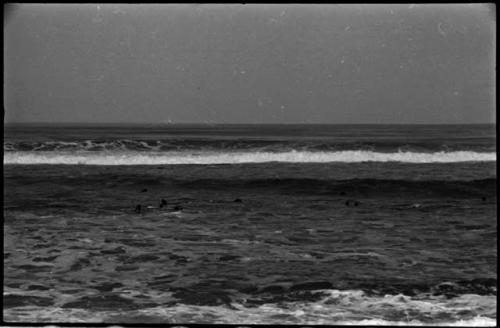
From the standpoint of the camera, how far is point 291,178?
12578 millimetres

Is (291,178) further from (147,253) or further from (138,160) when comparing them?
(147,253)

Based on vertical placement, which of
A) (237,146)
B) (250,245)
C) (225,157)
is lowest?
(250,245)

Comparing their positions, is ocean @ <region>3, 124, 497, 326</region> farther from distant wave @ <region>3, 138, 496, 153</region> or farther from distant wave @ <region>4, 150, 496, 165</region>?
distant wave @ <region>3, 138, 496, 153</region>

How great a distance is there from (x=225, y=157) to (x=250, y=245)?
1125cm

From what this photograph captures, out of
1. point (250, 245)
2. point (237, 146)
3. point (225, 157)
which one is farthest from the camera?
point (237, 146)

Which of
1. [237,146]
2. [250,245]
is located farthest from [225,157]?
[250,245]

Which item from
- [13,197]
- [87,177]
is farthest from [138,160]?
[13,197]

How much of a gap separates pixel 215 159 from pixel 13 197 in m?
7.85

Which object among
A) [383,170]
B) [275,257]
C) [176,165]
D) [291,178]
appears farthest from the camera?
[176,165]

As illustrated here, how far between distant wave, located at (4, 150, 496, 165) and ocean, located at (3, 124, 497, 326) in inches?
69.1

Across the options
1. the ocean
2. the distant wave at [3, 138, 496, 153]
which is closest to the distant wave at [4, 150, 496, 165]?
the distant wave at [3, 138, 496, 153]

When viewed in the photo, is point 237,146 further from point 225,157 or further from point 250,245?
point 250,245

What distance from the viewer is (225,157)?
1717cm

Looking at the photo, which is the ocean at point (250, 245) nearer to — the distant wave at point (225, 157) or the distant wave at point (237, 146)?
the distant wave at point (225, 157)
